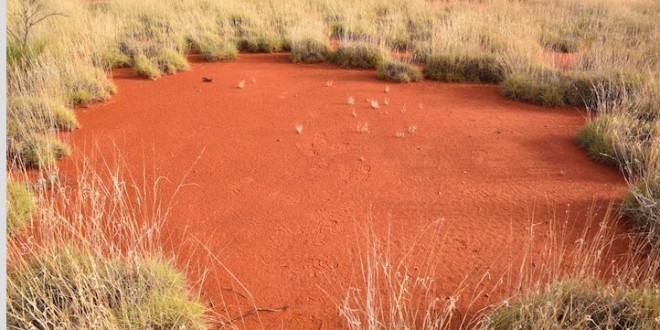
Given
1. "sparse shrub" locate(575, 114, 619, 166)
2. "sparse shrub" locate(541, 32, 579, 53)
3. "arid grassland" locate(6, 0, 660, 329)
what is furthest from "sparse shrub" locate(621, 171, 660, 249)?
"sparse shrub" locate(541, 32, 579, 53)

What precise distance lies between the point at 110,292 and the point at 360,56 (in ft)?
25.5

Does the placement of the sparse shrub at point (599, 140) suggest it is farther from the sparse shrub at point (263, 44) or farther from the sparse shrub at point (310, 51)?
the sparse shrub at point (263, 44)

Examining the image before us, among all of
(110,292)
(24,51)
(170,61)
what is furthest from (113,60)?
(110,292)

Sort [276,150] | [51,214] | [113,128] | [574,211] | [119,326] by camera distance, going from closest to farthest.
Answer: [119,326] < [51,214] < [574,211] < [276,150] < [113,128]

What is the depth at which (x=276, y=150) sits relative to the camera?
247 inches

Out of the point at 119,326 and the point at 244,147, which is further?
the point at 244,147

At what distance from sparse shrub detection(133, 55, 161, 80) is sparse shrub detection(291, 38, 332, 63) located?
2.71 meters

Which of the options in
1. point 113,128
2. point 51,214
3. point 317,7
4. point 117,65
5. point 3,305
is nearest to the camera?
point 3,305

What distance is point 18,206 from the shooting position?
14.7 ft

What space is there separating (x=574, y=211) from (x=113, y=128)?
18.3 feet

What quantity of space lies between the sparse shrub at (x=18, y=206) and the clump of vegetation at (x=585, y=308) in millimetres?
3755

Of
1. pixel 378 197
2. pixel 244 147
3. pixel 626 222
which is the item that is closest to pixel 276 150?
pixel 244 147

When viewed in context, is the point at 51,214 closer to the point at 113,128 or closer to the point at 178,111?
the point at 113,128

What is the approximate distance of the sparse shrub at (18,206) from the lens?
4.27 meters
